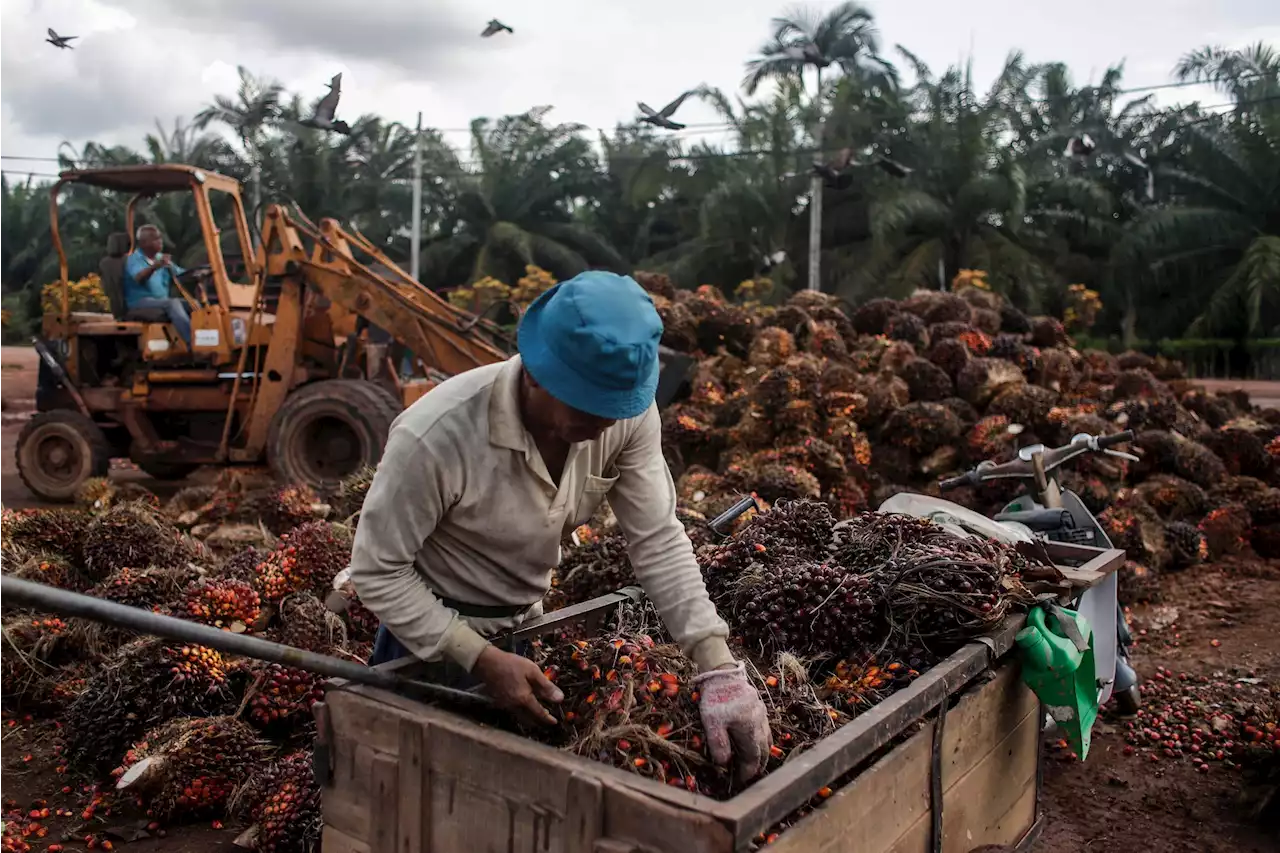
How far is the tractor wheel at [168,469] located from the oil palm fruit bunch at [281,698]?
6.45 metres

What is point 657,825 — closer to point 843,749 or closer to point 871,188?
point 843,749

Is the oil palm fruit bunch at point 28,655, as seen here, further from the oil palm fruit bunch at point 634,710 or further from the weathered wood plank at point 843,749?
the weathered wood plank at point 843,749

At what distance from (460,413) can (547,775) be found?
0.83 meters

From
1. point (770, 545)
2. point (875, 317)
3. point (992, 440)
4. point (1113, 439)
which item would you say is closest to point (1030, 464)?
point (1113, 439)

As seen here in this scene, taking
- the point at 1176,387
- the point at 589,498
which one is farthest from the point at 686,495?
the point at 1176,387

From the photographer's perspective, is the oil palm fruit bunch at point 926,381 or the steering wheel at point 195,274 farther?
the steering wheel at point 195,274

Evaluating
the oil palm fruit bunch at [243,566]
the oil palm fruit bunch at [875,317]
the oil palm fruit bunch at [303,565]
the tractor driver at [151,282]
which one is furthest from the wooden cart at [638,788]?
the oil palm fruit bunch at [875,317]

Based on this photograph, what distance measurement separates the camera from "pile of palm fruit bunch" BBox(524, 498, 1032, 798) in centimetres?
232

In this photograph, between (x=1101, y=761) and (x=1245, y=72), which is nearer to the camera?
(x=1101, y=761)

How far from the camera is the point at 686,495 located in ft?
24.2

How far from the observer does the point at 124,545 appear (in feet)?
17.9

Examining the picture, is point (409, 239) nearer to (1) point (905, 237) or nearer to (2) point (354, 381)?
(1) point (905, 237)

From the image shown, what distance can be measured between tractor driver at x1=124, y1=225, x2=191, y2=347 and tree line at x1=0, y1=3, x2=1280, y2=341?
533 inches

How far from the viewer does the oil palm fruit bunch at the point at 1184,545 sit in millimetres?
7684
